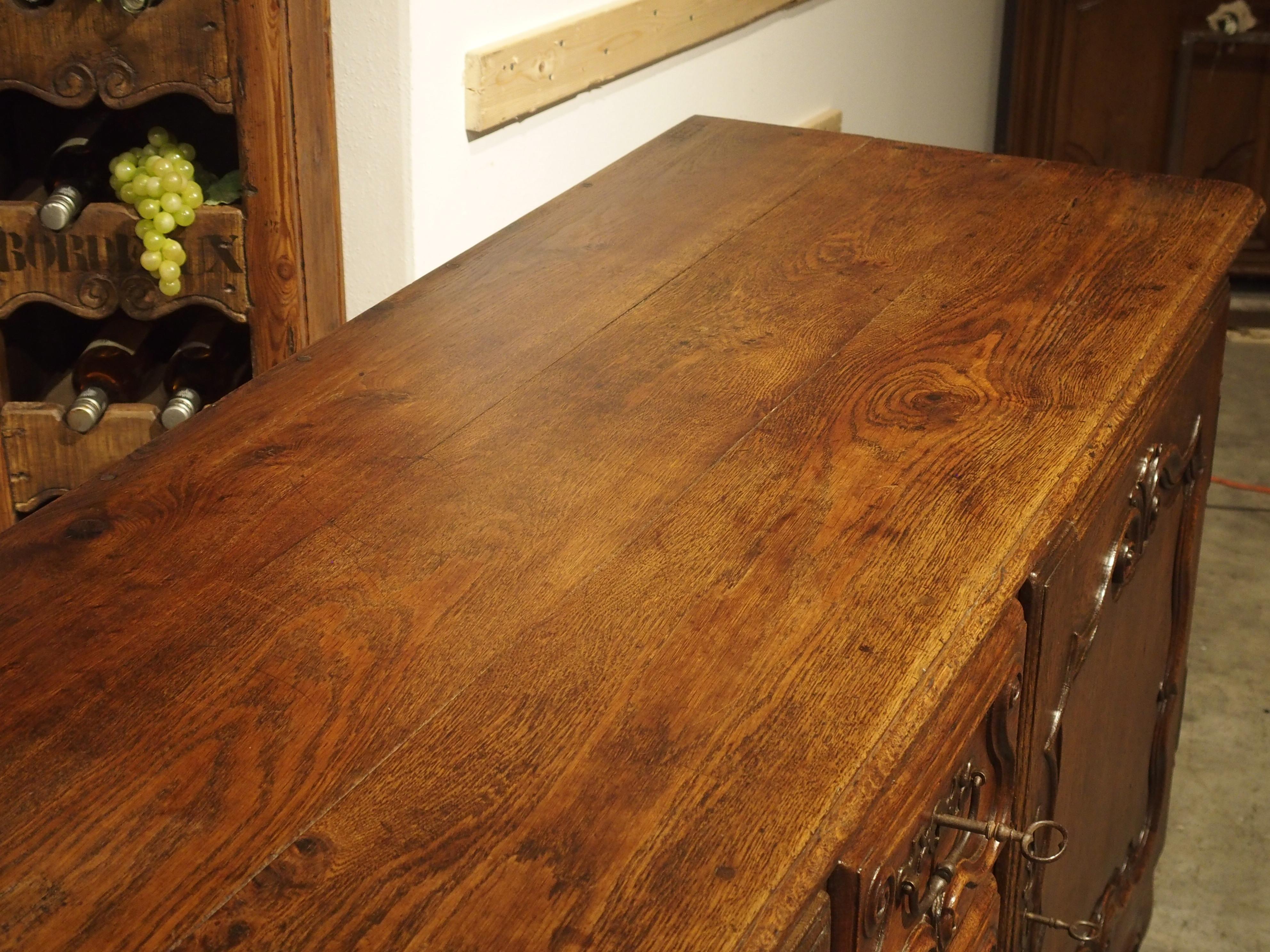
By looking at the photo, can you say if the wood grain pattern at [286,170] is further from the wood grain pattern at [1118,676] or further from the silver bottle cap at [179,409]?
the wood grain pattern at [1118,676]

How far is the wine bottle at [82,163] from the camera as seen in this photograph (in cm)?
182

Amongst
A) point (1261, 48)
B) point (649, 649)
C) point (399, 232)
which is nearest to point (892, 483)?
point (649, 649)

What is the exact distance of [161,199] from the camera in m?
1.73

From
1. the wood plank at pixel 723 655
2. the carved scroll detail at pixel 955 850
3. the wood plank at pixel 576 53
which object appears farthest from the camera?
the wood plank at pixel 576 53

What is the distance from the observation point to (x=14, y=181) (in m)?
1.90

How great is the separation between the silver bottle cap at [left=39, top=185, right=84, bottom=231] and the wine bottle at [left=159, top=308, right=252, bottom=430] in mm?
262

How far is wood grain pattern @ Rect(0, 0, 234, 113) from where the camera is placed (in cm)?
163

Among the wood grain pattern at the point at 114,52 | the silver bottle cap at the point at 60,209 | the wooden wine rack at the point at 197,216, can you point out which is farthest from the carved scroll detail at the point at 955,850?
the silver bottle cap at the point at 60,209

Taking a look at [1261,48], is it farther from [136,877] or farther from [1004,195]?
[136,877]

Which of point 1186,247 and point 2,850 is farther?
point 1186,247


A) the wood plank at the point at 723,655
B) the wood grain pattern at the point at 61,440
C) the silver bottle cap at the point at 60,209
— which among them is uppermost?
the silver bottle cap at the point at 60,209

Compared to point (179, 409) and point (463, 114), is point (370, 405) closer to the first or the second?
point (179, 409)

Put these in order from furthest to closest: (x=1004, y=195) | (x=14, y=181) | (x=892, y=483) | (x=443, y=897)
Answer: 1. (x=14, y=181)
2. (x=1004, y=195)
3. (x=892, y=483)
4. (x=443, y=897)

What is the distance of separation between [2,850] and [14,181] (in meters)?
1.39
